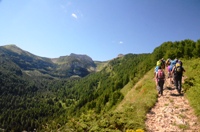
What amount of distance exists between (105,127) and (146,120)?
3.60m

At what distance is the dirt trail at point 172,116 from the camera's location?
14.4 meters

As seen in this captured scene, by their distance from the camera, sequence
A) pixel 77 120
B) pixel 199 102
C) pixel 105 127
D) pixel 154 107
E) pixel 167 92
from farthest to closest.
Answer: pixel 167 92, pixel 154 107, pixel 199 102, pixel 77 120, pixel 105 127

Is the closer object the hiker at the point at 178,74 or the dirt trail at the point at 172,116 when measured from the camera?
the dirt trail at the point at 172,116

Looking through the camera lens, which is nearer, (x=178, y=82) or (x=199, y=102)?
(x=199, y=102)

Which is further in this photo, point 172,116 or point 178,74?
point 178,74

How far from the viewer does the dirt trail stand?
1436cm

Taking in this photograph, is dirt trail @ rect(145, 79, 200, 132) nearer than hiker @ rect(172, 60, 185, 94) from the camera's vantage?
Yes

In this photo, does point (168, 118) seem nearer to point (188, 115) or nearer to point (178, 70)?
point (188, 115)

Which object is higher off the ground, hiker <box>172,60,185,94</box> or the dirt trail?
hiker <box>172,60,185,94</box>

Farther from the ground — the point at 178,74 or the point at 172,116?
the point at 178,74

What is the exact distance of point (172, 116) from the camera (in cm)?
1642

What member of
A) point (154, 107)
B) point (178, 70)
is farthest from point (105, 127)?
point (178, 70)

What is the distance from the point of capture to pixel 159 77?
21797 mm

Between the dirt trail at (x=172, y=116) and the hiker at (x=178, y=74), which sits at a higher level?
the hiker at (x=178, y=74)
